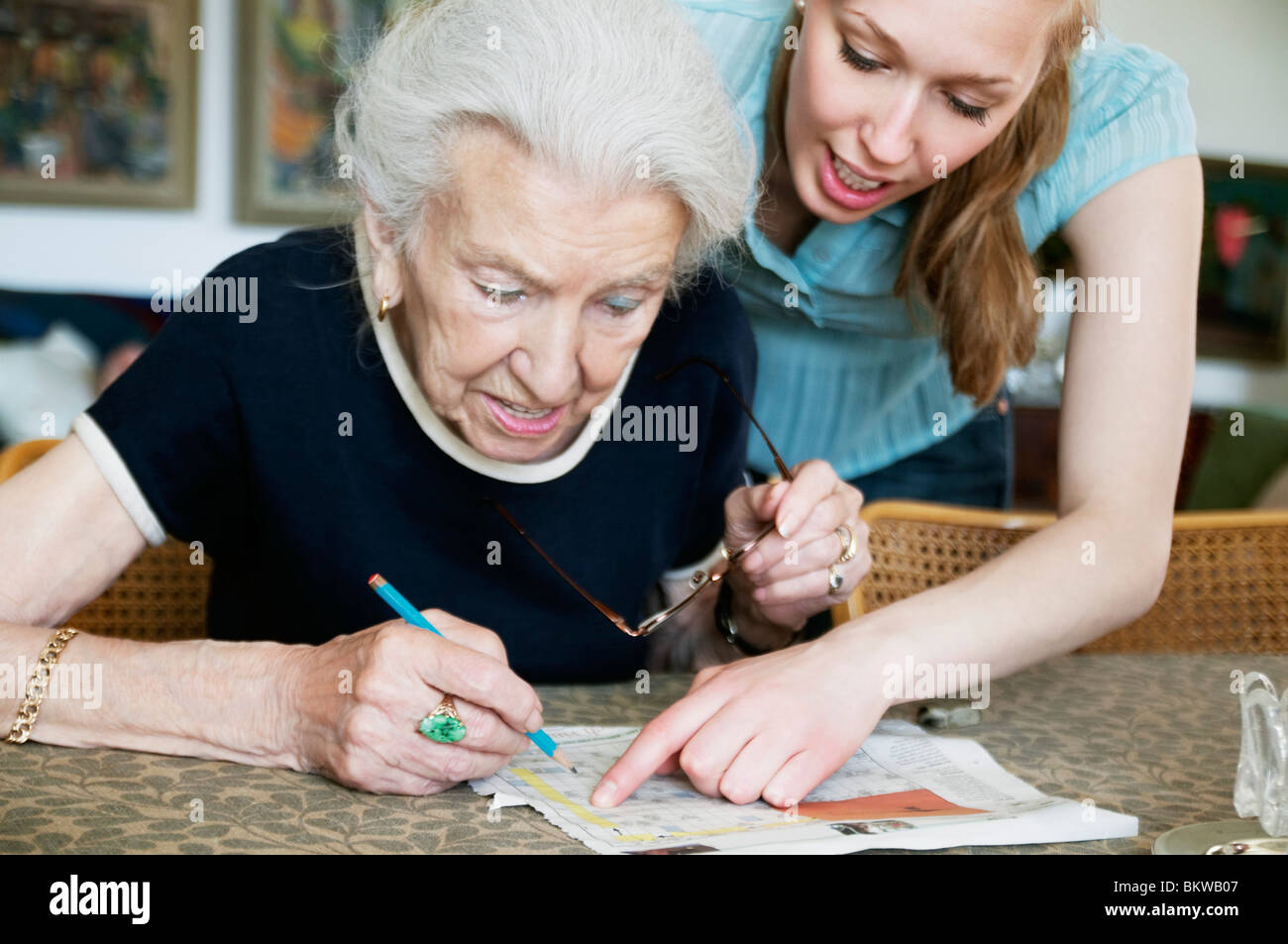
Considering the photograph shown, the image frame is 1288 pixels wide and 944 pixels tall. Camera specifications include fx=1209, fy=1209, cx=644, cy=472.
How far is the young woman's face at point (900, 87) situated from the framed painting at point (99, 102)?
346 centimetres

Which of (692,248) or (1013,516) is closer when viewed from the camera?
(692,248)

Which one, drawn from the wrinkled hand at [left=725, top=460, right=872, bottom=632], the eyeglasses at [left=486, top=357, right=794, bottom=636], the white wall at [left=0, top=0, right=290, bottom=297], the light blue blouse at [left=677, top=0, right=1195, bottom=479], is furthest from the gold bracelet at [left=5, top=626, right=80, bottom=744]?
the white wall at [left=0, top=0, right=290, bottom=297]

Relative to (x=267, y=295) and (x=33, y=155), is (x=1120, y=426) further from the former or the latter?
(x=33, y=155)

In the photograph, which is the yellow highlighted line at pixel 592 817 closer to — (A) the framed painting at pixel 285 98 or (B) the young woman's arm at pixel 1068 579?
(B) the young woman's arm at pixel 1068 579

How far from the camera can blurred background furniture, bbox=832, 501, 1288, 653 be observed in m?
1.56

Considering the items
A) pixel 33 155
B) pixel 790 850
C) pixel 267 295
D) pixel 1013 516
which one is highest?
pixel 33 155

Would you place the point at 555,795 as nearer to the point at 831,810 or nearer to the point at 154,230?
the point at 831,810

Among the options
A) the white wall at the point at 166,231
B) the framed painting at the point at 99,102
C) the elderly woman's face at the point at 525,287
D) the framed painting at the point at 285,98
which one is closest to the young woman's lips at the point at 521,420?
the elderly woman's face at the point at 525,287

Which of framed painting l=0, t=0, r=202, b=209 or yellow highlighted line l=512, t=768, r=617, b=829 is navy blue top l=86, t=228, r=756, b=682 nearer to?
yellow highlighted line l=512, t=768, r=617, b=829

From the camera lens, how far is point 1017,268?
1.42 m

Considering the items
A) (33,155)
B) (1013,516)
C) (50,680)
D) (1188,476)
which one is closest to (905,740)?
(1013,516)

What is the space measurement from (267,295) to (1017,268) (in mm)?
853

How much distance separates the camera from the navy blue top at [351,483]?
1235 mm
